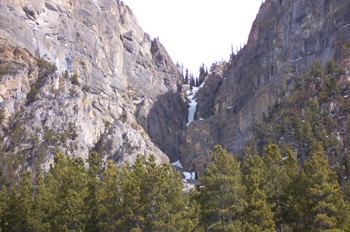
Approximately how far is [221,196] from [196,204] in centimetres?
254

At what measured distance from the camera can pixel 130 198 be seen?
96.0 feet

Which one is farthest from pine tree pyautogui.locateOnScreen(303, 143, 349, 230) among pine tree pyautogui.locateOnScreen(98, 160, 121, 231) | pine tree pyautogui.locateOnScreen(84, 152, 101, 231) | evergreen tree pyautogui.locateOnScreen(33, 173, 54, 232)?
evergreen tree pyautogui.locateOnScreen(33, 173, 54, 232)

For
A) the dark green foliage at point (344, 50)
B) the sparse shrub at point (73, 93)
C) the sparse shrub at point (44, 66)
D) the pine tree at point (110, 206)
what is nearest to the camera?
the pine tree at point (110, 206)

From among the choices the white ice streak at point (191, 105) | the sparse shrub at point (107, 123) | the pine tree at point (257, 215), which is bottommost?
the pine tree at point (257, 215)

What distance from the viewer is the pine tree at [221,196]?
29.6 m

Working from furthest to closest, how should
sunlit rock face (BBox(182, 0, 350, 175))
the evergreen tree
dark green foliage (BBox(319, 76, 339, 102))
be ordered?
sunlit rock face (BBox(182, 0, 350, 175)) < dark green foliage (BBox(319, 76, 339, 102)) < the evergreen tree

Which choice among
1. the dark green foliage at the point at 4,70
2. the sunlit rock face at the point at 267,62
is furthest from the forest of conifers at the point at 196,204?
the sunlit rock face at the point at 267,62

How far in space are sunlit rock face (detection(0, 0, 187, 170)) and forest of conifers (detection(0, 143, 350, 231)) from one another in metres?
34.4

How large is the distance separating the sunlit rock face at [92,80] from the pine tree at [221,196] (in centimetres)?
4141

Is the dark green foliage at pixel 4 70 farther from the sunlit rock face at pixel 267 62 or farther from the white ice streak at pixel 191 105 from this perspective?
the white ice streak at pixel 191 105

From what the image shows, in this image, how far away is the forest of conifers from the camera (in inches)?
1109

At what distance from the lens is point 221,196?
3072 centimetres

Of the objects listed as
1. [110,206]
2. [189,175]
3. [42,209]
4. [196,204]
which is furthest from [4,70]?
[189,175]

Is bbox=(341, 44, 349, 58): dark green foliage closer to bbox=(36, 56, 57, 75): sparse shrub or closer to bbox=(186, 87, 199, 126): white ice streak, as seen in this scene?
bbox=(36, 56, 57, 75): sparse shrub
